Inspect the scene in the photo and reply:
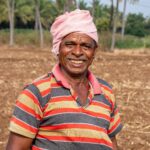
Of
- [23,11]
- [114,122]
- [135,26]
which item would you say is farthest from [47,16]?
[114,122]

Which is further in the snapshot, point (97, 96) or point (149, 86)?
point (149, 86)

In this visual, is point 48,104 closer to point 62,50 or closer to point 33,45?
point 62,50

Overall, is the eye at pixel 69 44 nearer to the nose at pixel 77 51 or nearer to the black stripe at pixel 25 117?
the nose at pixel 77 51

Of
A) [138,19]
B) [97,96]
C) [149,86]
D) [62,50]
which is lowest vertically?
[138,19]

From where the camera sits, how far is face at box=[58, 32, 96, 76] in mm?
2207

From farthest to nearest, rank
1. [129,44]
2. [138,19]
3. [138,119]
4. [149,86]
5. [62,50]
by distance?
[138,19]
[129,44]
[149,86]
[138,119]
[62,50]

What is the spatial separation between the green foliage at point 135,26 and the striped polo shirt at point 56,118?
5880 cm

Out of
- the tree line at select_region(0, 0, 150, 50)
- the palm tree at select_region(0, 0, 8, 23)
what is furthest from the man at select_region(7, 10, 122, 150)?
the palm tree at select_region(0, 0, 8, 23)

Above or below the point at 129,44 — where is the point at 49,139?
above

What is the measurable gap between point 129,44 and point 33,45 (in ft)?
22.7

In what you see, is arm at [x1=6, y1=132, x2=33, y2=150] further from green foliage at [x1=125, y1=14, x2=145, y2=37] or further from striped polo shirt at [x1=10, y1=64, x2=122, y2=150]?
green foliage at [x1=125, y1=14, x2=145, y2=37]

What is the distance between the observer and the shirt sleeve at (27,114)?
2051 mm

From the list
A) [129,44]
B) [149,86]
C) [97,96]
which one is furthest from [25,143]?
[129,44]

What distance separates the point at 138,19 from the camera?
6919 cm
